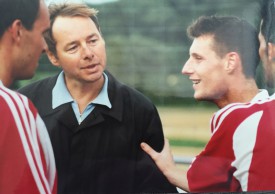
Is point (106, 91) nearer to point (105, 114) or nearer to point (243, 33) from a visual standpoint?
point (105, 114)

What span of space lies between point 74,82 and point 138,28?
1.56ft

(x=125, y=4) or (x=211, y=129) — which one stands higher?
(x=125, y=4)

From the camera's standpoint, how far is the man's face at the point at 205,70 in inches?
116

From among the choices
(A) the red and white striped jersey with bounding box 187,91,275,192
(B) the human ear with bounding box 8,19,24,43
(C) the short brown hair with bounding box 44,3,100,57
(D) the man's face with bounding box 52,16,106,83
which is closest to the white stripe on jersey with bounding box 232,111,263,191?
(A) the red and white striped jersey with bounding box 187,91,275,192

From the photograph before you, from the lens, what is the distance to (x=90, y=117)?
2854 mm

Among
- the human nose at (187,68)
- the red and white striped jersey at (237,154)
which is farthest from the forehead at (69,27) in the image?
the red and white striped jersey at (237,154)

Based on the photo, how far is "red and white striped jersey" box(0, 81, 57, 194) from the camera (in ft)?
8.89

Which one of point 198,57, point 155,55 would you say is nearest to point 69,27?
point 155,55

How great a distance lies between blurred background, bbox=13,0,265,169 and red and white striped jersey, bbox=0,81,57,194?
0.22m

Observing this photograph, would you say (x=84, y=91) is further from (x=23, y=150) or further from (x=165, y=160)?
(x=165, y=160)

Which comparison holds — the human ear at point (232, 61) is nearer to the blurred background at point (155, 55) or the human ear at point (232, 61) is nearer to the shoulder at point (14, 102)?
the blurred background at point (155, 55)

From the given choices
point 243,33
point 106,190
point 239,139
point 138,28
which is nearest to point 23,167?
point 106,190

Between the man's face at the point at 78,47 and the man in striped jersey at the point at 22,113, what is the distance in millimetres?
100

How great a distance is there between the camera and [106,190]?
9.33 ft
